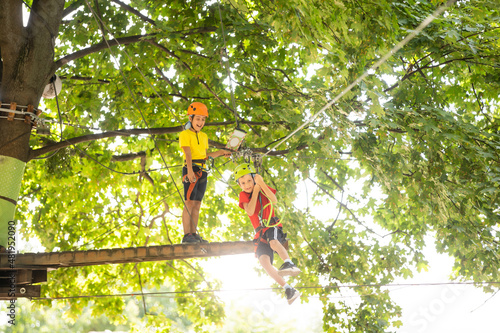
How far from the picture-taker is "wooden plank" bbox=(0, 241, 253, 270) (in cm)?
559

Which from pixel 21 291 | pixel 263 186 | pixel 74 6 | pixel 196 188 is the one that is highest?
pixel 74 6

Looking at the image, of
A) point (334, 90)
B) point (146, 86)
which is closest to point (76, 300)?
point (146, 86)

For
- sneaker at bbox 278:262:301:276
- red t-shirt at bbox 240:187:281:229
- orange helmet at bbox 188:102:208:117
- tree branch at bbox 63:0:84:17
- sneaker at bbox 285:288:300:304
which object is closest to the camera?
sneaker at bbox 278:262:301:276

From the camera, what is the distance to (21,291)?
558 cm

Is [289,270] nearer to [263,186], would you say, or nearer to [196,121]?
[263,186]

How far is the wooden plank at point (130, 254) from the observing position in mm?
5586

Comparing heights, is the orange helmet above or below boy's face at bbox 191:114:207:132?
above

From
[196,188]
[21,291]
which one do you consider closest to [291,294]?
[196,188]

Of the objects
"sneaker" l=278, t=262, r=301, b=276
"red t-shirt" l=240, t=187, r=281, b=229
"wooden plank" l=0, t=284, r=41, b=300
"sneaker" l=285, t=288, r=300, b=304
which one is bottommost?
"sneaker" l=285, t=288, r=300, b=304

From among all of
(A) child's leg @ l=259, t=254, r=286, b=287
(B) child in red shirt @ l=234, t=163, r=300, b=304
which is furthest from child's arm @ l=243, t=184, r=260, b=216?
(A) child's leg @ l=259, t=254, r=286, b=287

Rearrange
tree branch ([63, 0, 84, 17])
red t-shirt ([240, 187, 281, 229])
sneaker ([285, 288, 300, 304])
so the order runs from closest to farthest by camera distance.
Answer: sneaker ([285, 288, 300, 304])
red t-shirt ([240, 187, 281, 229])
tree branch ([63, 0, 84, 17])

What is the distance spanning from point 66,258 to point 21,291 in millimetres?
621

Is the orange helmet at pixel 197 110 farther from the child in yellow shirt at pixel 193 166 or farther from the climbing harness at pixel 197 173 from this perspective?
the climbing harness at pixel 197 173

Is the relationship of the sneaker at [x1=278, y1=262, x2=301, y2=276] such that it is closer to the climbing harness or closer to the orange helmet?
the climbing harness
